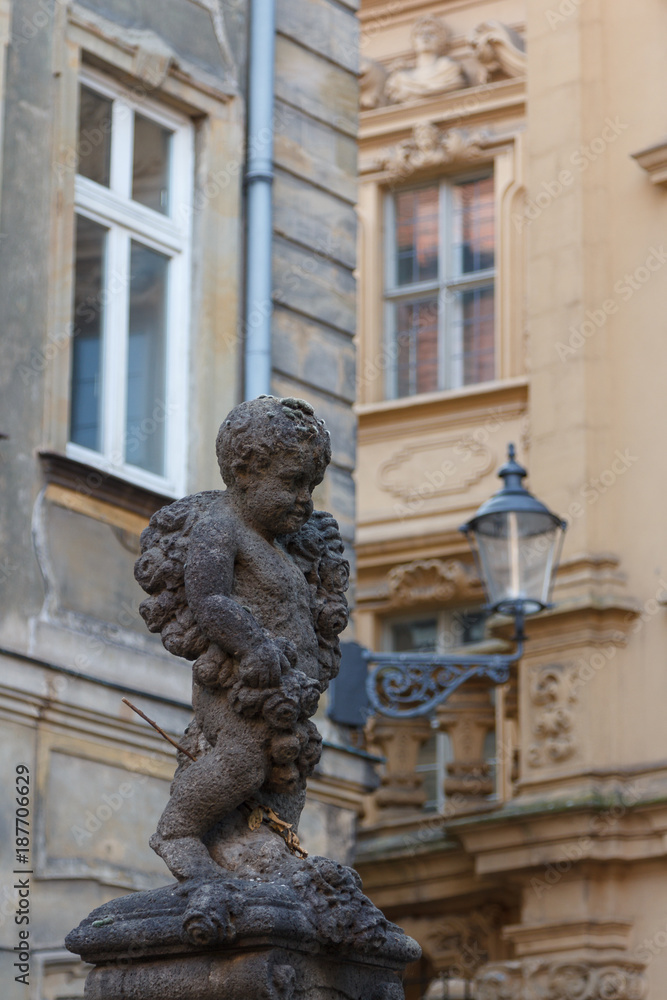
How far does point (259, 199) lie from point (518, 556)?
2661 millimetres

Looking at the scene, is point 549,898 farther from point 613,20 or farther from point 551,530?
point 613,20

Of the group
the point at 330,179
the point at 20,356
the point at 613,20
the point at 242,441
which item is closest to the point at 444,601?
the point at 613,20

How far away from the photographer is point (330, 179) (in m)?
13.8

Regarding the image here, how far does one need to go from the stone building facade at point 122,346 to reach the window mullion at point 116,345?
2cm

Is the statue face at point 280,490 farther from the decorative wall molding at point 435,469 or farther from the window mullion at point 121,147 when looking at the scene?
the decorative wall molding at point 435,469

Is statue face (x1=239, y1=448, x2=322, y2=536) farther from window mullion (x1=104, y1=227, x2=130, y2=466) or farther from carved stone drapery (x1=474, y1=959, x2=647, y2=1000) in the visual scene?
carved stone drapery (x1=474, y1=959, x2=647, y2=1000)

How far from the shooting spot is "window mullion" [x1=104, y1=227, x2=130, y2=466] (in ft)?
39.0

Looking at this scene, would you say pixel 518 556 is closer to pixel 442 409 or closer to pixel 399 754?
pixel 399 754

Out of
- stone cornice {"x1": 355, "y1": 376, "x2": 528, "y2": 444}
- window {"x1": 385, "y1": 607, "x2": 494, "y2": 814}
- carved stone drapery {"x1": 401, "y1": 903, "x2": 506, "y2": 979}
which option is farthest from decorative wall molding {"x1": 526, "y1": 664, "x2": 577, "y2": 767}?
stone cornice {"x1": 355, "y1": 376, "x2": 528, "y2": 444}

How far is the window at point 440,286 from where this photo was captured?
2081cm

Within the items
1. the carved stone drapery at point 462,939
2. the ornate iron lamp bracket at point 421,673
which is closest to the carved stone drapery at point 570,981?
the carved stone drapery at point 462,939

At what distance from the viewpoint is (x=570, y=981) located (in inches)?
606

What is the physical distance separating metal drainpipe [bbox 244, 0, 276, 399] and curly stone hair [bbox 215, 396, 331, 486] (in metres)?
6.81

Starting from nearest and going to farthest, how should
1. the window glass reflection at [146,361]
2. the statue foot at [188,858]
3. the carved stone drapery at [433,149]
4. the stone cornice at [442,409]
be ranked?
the statue foot at [188,858] < the window glass reflection at [146,361] < the stone cornice at [442,409] < the carved stone drapery at [433,149]
